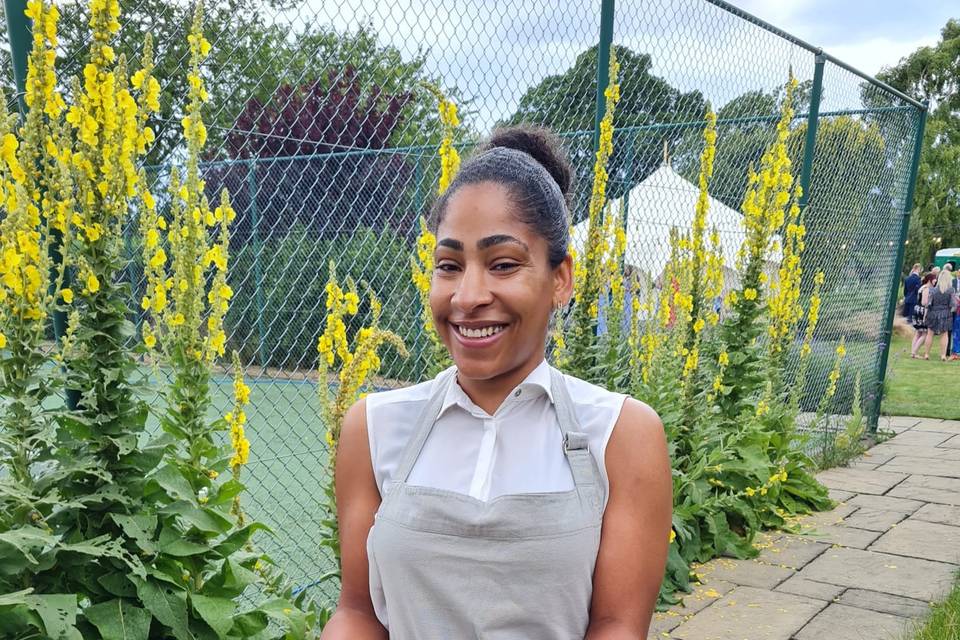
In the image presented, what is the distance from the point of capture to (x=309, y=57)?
3584 mm

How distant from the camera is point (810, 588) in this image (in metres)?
3.89

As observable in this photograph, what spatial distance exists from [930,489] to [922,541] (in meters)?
1.35

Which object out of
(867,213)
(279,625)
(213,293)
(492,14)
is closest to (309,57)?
(492,14)

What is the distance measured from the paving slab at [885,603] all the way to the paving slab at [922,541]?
2.31 feet

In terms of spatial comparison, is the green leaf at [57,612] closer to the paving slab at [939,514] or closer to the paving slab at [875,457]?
the paving slab at [939,514]

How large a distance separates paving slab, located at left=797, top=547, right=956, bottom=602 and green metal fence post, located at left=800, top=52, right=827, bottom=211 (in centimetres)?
246

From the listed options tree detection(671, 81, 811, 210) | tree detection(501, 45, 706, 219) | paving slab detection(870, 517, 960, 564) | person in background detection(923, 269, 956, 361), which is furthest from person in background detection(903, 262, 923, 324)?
tree detection(501, 45, 706, 219)

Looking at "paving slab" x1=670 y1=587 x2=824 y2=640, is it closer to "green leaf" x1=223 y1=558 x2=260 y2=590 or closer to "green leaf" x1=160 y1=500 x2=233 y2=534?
"green leaf" x1=223 y1=558 x2=260 y2=590

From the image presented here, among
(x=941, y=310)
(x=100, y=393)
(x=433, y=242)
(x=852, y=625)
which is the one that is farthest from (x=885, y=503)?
(x=941, y=310)

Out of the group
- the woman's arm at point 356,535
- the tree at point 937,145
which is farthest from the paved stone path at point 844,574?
the tree at point 937,145

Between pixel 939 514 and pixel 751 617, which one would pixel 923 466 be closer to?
pixel 939 514

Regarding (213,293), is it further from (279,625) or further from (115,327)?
(279,625)

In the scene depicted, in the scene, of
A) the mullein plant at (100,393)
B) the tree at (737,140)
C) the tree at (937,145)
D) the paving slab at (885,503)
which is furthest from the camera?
the tree at (937,145)

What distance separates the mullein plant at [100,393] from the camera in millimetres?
1770
